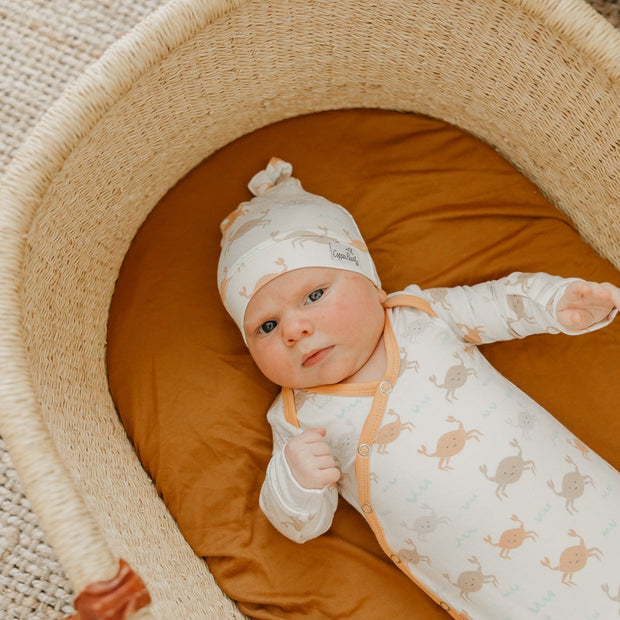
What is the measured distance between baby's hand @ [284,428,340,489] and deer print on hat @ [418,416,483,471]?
14cm

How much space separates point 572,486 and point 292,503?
0.40 m

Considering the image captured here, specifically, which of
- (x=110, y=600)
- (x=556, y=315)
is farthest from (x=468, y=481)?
(x=110, y=600)

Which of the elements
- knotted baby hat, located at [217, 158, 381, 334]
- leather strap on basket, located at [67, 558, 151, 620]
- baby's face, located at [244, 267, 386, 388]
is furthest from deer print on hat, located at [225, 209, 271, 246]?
leather strap on basket, located at [67, 558, 151, 620]

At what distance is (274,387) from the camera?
1.21 metres

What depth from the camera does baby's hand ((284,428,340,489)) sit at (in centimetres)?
94

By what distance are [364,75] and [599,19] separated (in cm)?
44

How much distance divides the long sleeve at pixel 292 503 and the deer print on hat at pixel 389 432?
0.34 ft

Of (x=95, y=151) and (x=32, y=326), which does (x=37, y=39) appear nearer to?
(x=95, y=151)

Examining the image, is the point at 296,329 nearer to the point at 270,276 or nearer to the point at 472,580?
the point at 270,276

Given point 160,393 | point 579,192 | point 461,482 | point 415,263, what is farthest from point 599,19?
point 160,393

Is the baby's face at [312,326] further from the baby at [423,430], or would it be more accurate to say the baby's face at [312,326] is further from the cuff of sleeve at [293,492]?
the cuff of sleeve at [293,492]

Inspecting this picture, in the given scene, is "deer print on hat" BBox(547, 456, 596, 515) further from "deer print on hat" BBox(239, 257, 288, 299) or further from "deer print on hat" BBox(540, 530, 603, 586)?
"deer print on hat" BBox(239, 257, 288, 299)

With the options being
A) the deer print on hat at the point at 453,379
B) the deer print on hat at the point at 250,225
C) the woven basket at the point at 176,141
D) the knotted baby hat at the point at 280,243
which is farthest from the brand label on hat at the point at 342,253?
the woven basket at the point at 176,141

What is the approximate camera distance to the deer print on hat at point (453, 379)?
1.00 m
